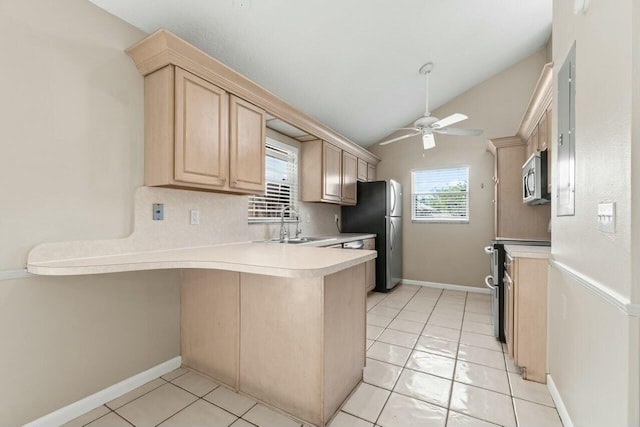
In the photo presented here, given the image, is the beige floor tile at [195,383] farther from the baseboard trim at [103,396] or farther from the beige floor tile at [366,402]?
the beige floor tile at [366,402]

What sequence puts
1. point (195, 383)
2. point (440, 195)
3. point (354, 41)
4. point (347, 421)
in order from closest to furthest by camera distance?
point (347, 421)
point (195, 383)
point (354, 41)
point (440, 195)

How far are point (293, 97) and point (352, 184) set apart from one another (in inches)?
66.9

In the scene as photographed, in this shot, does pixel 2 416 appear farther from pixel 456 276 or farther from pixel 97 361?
pixel 456 276

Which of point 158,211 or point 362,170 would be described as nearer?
point 158,211

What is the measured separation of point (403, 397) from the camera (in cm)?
184

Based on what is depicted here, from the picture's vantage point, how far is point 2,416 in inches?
56.4

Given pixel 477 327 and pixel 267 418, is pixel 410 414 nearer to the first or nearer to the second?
pixel 267 418

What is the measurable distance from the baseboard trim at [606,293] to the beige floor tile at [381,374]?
1.31 metres

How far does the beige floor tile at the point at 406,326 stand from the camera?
2967 millimetres

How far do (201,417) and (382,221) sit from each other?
3.39 m

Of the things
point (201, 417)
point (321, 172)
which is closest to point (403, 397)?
point (201, 417)

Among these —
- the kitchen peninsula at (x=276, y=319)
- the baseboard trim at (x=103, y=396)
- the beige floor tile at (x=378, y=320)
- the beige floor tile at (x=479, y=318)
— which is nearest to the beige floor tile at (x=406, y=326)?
the beige floor tile at (x=378, y=320)

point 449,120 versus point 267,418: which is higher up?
point 449,120

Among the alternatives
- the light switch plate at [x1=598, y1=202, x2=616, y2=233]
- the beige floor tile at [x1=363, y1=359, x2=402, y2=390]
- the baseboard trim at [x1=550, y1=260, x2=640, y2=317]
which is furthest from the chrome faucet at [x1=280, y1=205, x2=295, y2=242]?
the light switch plate at [x1=598, y1=202, x2=616, y2=233]
